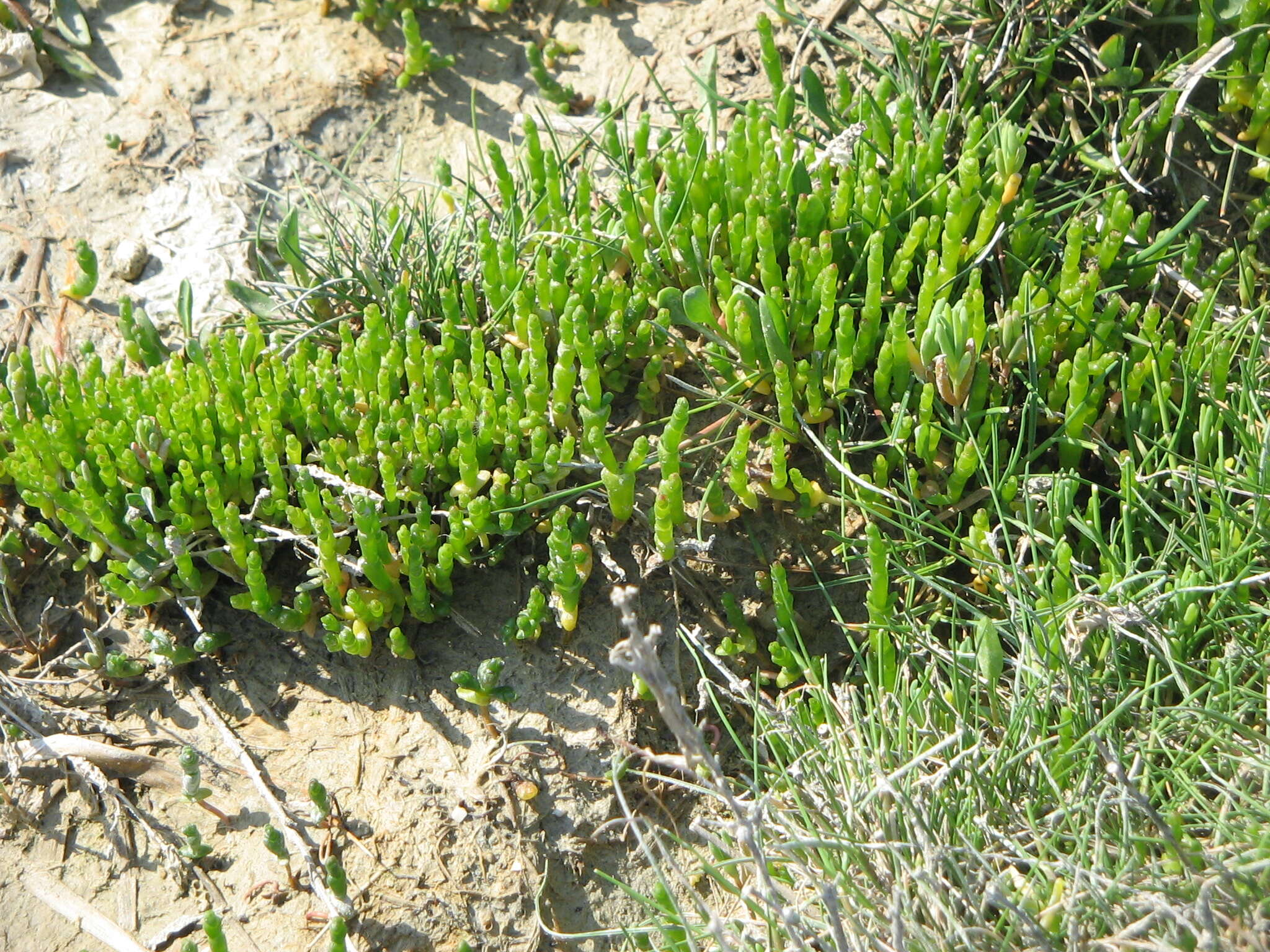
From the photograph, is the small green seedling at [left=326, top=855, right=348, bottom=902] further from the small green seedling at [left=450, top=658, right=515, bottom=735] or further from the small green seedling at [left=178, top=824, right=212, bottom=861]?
the small green seedling at [left=450, top=658, right=515, bottom=735]

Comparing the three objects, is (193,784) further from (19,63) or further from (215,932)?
(19,63)

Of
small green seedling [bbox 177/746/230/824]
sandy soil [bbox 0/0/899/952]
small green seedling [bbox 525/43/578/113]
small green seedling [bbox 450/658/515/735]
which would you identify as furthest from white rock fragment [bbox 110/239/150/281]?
small green seedling [bbox 450/658/515/735]

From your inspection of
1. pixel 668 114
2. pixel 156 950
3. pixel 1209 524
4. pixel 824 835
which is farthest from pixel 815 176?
pixel 156 950

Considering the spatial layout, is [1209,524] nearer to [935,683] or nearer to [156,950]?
[935,683]

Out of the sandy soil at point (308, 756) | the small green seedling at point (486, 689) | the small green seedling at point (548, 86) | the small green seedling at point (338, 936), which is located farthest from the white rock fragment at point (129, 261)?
the small green seedling at point (338, 936)

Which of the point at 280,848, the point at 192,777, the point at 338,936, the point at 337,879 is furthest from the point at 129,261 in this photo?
the point at 338,936

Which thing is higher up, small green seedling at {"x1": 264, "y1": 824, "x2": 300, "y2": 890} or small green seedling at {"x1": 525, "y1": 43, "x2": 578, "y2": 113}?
small green seedling at {"x1": 525, "y1": 43, "x2": 578, "y2": 113}

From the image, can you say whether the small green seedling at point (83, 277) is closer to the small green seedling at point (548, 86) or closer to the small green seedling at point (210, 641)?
the small green seedling at point (210, 641)
